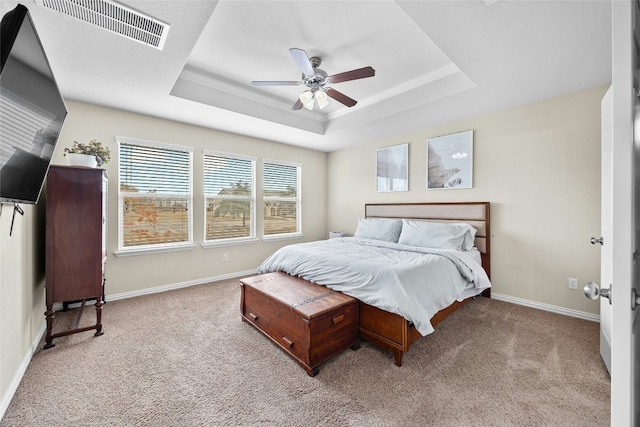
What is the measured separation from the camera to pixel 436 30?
195cm

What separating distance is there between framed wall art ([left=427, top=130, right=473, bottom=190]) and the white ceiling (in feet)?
0.99

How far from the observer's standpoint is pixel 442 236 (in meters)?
3.28

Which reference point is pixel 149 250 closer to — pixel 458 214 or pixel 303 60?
pixel 303 60

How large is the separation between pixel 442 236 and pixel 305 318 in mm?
2193

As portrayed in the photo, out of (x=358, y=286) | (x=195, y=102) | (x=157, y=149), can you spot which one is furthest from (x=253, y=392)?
(x=157, y=149)

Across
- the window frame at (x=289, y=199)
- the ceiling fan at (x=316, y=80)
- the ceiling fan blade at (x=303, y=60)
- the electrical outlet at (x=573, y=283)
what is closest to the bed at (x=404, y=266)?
the electrical outlet at (x=573, y=283)

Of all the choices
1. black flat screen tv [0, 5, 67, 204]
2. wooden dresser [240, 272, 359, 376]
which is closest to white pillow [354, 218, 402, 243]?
wooden dresser [240, 272, 359, 376]

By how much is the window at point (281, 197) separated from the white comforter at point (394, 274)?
185 cm

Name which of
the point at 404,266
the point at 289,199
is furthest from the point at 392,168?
the point at 404,266

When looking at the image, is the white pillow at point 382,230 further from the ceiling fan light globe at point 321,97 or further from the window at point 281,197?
the ceiling fan light globe at point 321,97

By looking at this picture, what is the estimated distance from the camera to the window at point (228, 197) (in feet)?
13.7

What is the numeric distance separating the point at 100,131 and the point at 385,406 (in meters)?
4.12

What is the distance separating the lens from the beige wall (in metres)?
2.81

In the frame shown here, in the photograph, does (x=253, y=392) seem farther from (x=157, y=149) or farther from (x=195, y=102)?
(x=157, y=149)
